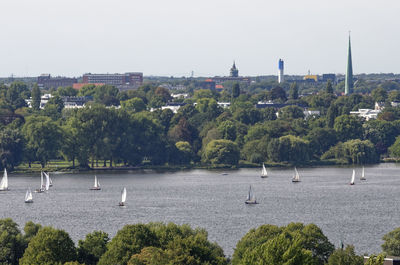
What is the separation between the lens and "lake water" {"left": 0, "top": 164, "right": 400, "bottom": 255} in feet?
236

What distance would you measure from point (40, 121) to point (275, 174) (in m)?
28.9

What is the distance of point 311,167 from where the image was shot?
124 metres

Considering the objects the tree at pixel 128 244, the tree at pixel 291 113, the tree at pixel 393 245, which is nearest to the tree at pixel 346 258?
the tree at pixel 393 245

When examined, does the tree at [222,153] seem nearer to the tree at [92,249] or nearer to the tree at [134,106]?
the tree at [134,106]

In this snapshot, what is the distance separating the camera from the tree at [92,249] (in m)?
51.0

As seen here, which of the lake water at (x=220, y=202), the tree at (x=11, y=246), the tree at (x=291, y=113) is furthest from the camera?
the tree at (x=291, y=113)

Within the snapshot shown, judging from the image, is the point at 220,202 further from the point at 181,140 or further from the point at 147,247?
the point at 181,140

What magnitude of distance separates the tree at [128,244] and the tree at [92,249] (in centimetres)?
127

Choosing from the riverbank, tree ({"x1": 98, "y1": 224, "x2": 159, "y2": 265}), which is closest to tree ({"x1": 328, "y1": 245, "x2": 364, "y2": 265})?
tree ({"x1": 98, "y1": 224, "x2": 159, "y2": 265})

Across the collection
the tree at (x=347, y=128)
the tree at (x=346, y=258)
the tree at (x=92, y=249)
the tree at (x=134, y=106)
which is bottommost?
the tree at (x=92, y=249)

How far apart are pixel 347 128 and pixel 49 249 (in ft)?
306

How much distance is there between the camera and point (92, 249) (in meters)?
51.5

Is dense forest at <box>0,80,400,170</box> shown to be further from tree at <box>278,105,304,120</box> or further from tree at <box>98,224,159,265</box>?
tree at <box>98,224,159,265</box>

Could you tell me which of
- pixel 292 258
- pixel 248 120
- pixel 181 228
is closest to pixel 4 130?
pixel 248 120
